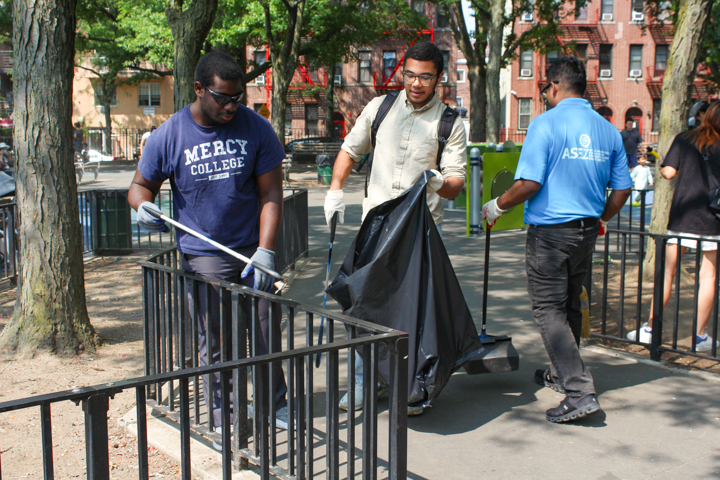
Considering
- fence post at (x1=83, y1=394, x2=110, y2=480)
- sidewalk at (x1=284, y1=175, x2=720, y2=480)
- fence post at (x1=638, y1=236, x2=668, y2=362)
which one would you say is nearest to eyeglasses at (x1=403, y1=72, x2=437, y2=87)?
sidewalk at (x1=284, y1=175, x2=720, y2=480)

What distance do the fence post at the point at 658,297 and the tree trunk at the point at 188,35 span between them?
5214 mm

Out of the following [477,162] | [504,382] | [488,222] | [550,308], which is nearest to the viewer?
[550,308]

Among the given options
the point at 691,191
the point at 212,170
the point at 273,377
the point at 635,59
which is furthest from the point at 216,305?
A: the point at 635,59

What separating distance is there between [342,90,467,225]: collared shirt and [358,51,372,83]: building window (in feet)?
142

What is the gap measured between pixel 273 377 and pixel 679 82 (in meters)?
5.64

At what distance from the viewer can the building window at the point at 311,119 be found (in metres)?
46.9

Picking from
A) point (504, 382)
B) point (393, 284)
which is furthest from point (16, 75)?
point (504, 382)

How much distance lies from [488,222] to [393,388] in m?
1.92

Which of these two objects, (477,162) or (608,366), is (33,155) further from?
(477,162)

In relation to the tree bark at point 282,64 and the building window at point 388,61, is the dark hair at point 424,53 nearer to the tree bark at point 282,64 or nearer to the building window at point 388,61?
the tree bark at point 282,64

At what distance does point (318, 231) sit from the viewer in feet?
36.5

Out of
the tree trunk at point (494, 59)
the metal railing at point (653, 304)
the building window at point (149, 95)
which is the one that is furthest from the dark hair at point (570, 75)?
the building window at point (149, 95)

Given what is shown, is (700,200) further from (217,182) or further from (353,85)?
(353,85)

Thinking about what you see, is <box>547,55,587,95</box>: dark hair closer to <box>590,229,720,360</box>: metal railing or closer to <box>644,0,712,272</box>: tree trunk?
<box>590,229,720,360</box>: metal railing
